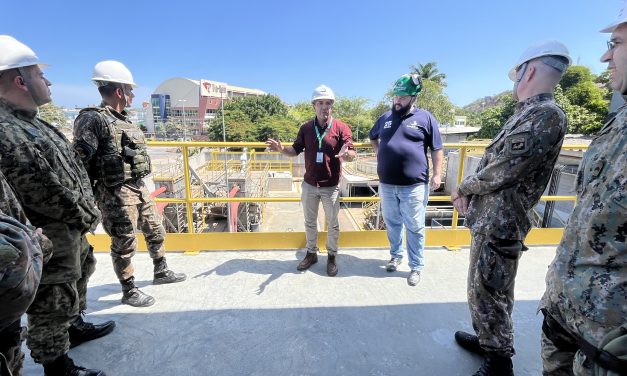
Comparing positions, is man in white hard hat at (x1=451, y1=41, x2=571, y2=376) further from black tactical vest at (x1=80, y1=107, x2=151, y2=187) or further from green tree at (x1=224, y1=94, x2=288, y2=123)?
green tree at (x1=224, y1=94, x2=288, y2=123)

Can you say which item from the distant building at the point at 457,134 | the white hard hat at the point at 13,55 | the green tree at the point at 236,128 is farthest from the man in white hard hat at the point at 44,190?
the distant building at the point at 457,134

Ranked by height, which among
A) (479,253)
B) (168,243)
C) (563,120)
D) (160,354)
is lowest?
(160,354)

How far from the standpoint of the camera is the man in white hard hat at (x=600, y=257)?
960 mm

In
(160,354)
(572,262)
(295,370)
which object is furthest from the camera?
(160,354)

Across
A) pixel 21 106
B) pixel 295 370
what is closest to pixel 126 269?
pixel 21 106

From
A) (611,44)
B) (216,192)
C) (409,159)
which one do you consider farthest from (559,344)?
(216,192)

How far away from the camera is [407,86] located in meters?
2.72

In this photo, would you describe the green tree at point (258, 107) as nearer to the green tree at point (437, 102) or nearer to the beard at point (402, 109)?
the green tree at point (437, 102)

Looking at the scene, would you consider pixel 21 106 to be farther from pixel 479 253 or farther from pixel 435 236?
pixel 435 236

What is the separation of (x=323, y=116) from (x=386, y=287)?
167cm

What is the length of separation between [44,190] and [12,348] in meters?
0.72

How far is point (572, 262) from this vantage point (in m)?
1.12

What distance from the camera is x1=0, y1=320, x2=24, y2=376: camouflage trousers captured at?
1200 millimetres

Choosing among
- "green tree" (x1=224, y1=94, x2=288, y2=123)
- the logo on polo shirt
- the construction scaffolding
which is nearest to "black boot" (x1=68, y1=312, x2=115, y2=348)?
the logo on polo shirt
